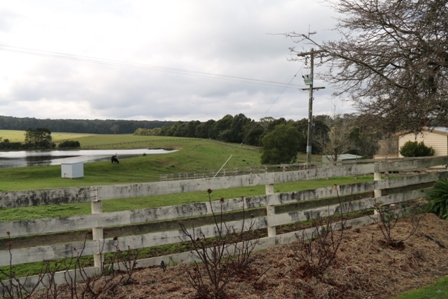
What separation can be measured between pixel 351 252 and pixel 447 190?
438 centimetres

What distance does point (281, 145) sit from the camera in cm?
5159

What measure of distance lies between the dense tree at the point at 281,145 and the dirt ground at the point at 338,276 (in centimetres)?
4505

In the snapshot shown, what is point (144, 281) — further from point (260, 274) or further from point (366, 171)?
point (366, 171)

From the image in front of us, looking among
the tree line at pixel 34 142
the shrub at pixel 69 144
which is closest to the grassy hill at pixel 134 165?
the shrub at pixel 69 144

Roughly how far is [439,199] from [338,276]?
5197 millimetres

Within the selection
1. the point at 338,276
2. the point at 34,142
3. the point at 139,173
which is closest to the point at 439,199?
the point at 338,276

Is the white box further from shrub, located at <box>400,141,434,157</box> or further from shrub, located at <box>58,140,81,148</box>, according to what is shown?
shrub, located at <box>58,140,81,148</box>

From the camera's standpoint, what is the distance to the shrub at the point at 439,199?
833cm

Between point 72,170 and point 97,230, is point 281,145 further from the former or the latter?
point 97,230

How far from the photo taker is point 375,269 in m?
4.96

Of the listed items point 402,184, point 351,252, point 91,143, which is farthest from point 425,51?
point 91,143

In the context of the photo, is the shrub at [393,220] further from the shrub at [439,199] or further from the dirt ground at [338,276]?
the shrub at [439,199]

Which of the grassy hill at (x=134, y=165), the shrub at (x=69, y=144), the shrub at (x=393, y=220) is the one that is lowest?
the grassy hill at (x=134, y=165)

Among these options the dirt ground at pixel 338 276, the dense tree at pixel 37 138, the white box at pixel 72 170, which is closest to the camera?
the dirt ground at pixel 338 276
